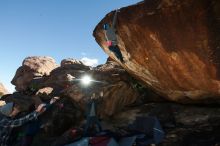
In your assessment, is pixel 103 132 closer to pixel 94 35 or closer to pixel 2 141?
pixel 94 35

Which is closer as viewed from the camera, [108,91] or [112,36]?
Result: [112,36]

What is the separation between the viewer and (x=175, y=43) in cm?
843

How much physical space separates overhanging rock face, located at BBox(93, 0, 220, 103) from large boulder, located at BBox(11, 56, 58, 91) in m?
11.6

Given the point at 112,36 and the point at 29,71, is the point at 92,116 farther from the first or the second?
the point at 29,71

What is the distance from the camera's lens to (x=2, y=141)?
12430 millimetres

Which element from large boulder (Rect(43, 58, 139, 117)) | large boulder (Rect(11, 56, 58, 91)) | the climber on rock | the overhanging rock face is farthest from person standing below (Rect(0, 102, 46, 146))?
large boulder (Rect(11, 56, 58, 91))

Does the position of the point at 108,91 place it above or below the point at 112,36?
below

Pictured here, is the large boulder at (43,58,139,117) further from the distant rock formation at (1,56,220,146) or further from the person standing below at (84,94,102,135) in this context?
the person standing below at (84,94,102,135)

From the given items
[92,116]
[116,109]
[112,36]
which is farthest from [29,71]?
[112,36]

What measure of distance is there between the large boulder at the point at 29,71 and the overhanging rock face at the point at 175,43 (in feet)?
37.9

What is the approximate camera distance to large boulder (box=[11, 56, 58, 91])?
828 inches

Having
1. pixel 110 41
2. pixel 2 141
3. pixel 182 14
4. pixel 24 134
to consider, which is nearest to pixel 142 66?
pixel 110 41

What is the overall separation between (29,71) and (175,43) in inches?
606

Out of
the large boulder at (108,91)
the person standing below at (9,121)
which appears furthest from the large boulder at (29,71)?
the large boulder at (108,91)
